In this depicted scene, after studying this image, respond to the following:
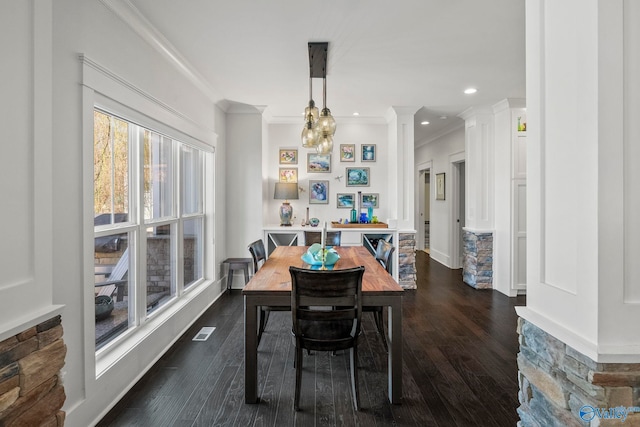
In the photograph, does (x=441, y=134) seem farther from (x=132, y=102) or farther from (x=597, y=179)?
(x=597, y=179)

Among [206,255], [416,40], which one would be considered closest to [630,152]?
[416,40]

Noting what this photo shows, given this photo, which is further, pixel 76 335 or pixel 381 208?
pixel 381 208

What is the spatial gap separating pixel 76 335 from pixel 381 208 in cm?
450

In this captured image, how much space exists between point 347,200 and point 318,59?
2.79 meters

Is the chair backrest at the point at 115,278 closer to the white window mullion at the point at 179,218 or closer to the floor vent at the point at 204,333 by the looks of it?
the white window mullion at the point at 179,218

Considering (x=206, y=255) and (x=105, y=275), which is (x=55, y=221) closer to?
(x=105, y=275)

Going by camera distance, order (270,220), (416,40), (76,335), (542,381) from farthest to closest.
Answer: (270,220) → (416,40) → (76,335) → (542,381)

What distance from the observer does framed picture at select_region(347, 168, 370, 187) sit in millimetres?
5516

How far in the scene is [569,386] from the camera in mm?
1137

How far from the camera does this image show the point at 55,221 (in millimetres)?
1705

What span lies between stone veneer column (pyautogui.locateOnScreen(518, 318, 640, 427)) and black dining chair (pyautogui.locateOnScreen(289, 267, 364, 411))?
898mm

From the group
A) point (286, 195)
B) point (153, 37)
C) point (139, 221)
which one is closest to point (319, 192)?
point (286, 195)

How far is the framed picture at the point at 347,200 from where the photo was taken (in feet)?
18.1

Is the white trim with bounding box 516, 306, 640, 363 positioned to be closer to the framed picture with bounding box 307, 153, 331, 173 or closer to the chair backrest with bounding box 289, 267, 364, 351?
the chair backrest with bounding box 289, 267, 364, 351
